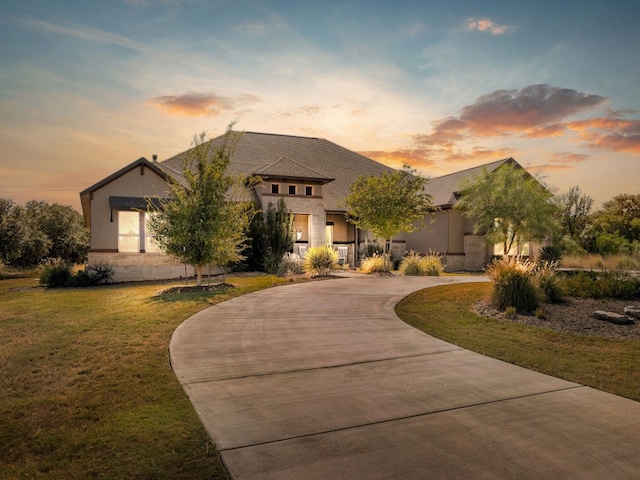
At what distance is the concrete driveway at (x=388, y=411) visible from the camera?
3.37 metres

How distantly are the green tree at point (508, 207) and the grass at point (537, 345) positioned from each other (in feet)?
42.7

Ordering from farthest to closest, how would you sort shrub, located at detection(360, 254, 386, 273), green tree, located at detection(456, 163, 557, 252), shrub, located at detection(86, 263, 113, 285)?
green tree, located at detection(456, 163, 557, 252), shrub, located at detection(360, 254, 386, 273), shrub, located at detection(86, 263, 113, 285)

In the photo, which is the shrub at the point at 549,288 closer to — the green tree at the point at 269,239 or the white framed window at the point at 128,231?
the green tree at the point at 269,239

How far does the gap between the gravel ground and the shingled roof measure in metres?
17.9

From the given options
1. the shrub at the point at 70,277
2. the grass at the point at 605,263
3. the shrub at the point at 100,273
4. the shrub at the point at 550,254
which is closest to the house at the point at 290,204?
the shrub at the point at 100,273

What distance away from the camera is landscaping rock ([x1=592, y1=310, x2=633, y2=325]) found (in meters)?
9.30

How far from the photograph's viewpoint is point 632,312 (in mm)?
9758

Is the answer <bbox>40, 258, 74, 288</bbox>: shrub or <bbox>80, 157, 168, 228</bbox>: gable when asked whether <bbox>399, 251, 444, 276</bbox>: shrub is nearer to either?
<bbox>80, 157, 168, 228</bbox>: gable

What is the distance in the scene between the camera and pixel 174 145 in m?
20.3

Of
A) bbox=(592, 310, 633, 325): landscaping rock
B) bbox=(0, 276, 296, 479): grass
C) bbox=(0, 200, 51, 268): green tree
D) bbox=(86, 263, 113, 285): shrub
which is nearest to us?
bbox=(0, 276, 296, 479): grass

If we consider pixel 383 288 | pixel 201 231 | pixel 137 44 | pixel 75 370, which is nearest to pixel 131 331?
pixel 75 370

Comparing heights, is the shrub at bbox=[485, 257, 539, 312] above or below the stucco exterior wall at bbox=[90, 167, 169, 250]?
below

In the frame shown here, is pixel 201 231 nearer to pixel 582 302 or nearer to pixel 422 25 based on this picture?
pixel 422 25

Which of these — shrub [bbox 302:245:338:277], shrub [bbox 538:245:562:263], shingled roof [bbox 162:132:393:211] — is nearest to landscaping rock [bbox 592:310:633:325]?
shrub [bbox 302:245:338:277]
